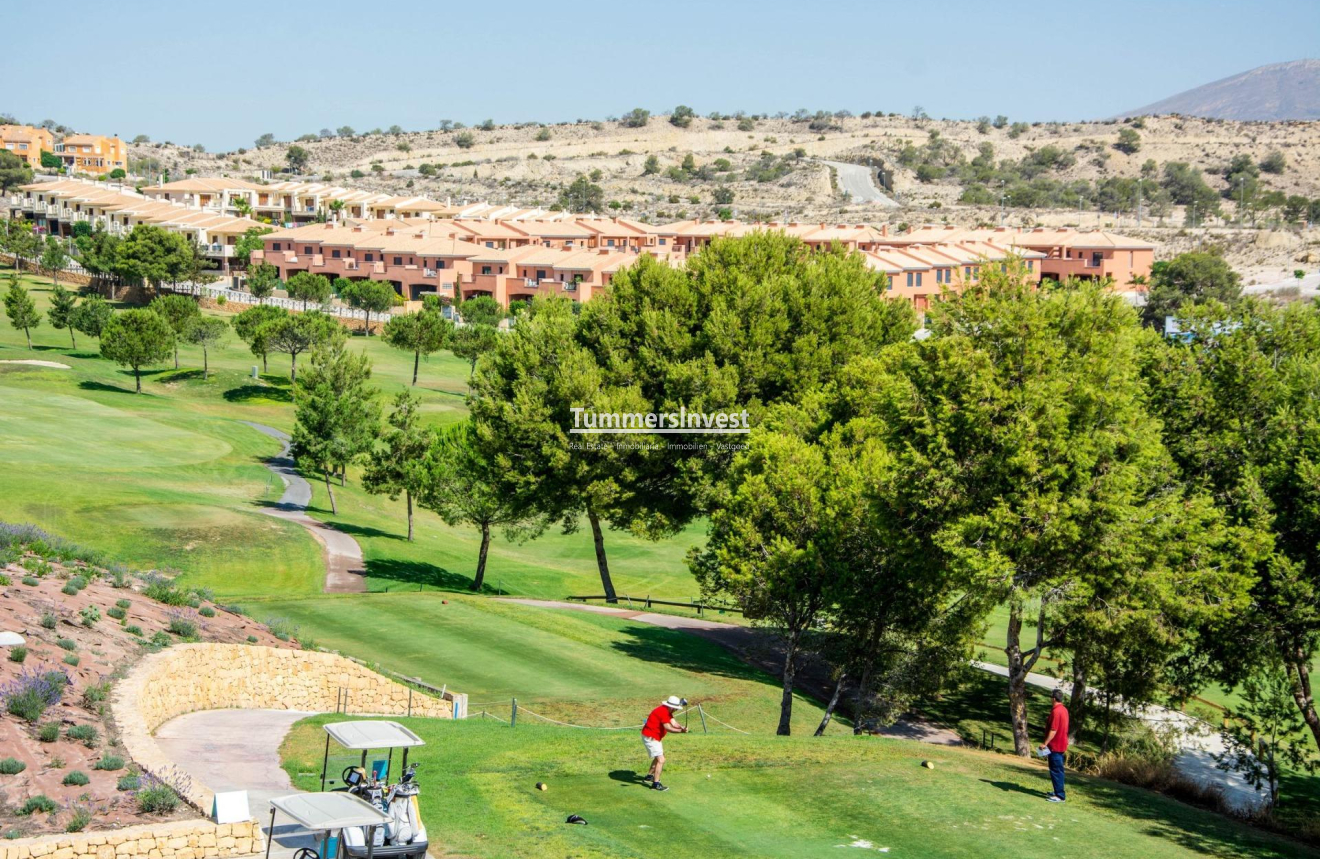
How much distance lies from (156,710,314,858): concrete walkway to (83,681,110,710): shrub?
120 cm

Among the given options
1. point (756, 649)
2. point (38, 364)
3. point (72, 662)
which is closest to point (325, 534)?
point (756, 649)

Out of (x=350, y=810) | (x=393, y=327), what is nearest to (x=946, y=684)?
(x=350, y=810)

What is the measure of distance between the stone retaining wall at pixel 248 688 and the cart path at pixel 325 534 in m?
16.8

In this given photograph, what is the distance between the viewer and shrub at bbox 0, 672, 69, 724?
781 inches

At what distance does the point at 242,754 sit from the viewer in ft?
71.3

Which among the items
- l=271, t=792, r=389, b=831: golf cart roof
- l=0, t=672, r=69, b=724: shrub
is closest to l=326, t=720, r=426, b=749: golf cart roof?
l=271, t=792, r=389, b=831: golf cart roof

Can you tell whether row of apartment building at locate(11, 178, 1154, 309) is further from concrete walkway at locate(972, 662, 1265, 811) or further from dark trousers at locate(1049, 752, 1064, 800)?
dark trousers at locate(1049, 752, 1064, 800)

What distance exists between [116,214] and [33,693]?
147 meters

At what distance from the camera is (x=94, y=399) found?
262 feet

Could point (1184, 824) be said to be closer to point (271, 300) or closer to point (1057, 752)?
point (1057, 752)

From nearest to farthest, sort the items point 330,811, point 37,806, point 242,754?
point 330,811, point 37,806, point 242,754

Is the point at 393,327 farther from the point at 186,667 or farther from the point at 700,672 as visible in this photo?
the point at 186,667

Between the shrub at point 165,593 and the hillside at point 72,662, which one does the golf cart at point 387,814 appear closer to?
the hillside at point 72,662

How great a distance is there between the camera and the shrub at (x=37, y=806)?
16.9 meters
